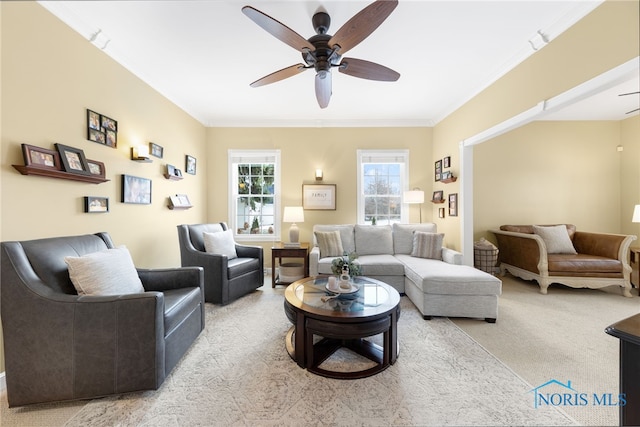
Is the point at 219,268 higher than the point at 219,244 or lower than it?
lower

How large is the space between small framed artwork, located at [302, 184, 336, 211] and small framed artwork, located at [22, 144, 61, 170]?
300cm

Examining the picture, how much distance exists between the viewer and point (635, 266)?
3.00 metres

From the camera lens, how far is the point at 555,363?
1.73m

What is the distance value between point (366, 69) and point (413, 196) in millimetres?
2409

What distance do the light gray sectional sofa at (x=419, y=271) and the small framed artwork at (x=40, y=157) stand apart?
2.57 m

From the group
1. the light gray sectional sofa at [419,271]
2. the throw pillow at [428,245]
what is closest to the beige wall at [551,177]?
the throw pillow at [428,245]

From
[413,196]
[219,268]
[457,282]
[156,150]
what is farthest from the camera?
[413,196]

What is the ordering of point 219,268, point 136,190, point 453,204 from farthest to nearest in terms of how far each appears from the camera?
point 453,204
point 219,268
point 136,190

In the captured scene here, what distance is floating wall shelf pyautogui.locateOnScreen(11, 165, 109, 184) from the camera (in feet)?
5.07

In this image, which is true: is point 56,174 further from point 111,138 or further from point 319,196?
point 319,196

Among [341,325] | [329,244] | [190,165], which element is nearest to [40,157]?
[190,165]

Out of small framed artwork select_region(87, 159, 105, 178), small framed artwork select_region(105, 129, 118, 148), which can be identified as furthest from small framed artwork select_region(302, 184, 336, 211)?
small framed artwork select_region(87, 159, 105, 178)

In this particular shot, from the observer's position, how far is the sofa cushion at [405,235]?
3.70 metres

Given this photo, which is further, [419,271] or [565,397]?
[419,271]
